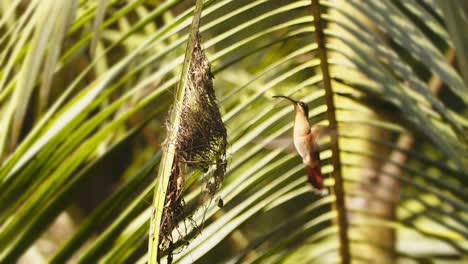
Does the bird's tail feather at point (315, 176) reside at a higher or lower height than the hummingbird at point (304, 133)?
lower

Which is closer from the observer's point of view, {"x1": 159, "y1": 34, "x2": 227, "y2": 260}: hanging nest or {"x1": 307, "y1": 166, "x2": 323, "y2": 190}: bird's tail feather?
{"x1": 159, "y1": 34, "x2": 227, "y2": 260}: hanging nest

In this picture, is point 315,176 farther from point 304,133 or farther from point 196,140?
point 196,140

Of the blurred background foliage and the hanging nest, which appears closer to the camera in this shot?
the hanging nest

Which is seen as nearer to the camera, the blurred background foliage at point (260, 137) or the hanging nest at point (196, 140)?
the hanging nest at point (196, 140)

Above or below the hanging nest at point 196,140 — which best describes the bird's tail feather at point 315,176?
below

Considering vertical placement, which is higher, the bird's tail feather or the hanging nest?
the hanging nest

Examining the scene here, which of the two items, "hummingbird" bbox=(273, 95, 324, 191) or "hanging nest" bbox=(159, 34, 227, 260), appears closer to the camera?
"hanging nest" bbox=(159, 34, 227, 260)

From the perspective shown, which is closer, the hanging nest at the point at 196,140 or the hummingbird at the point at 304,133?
the hanging nest at the point at 196,140

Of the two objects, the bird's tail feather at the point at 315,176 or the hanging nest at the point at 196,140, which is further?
the bird's tail feather at the point at 315,176

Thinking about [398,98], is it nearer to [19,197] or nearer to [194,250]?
[194,250]
